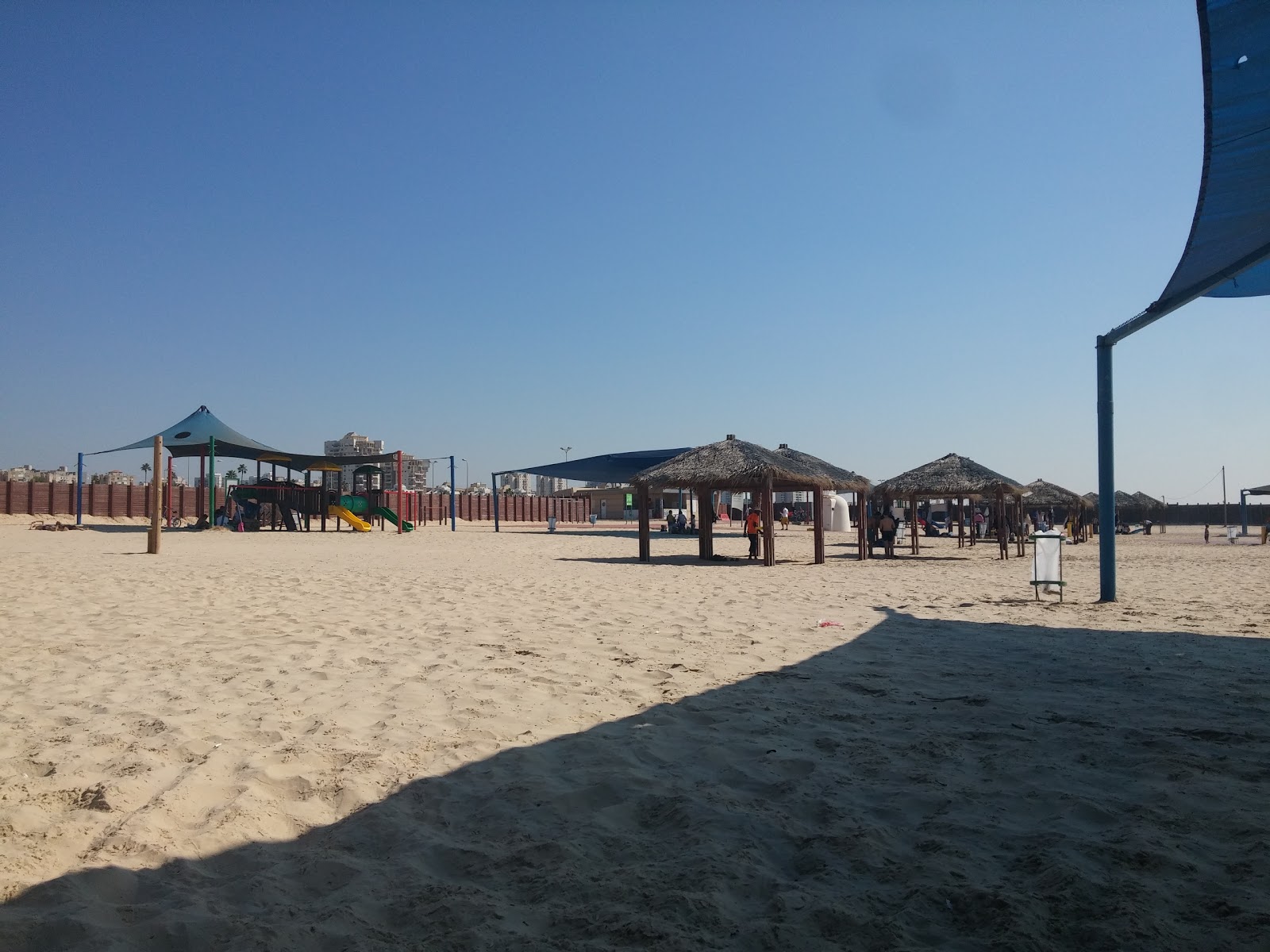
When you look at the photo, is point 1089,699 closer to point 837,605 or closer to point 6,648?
point 837,605

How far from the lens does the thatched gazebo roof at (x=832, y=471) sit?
18641 mm

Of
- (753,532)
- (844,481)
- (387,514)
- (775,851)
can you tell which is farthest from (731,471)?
(387,514)

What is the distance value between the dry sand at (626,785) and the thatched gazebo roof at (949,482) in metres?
11.6

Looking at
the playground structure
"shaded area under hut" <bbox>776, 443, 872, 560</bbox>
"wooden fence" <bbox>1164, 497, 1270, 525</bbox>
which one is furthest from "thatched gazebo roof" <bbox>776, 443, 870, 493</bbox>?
"wooden fence" <bbox>1164, 497, 1270, 525</bbox>

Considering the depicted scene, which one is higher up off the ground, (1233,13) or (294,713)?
(1233,13)

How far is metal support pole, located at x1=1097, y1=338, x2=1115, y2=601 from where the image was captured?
852cm

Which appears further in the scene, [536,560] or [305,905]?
[536,560]

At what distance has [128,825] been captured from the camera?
9.58 ft

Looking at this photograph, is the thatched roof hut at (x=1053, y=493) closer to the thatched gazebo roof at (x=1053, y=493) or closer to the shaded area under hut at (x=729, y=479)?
the thatched gazebo roof at (x=1053, y=493)

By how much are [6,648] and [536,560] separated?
10163 millimetres

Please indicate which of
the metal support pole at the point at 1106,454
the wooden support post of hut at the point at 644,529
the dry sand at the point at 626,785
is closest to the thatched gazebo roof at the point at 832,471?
the wooden support post of hut at the point at 644,529

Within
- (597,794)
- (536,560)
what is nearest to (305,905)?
(597,794)

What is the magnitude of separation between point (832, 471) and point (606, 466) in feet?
44.7

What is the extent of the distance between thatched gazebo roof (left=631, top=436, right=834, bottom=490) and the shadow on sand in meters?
11.4
